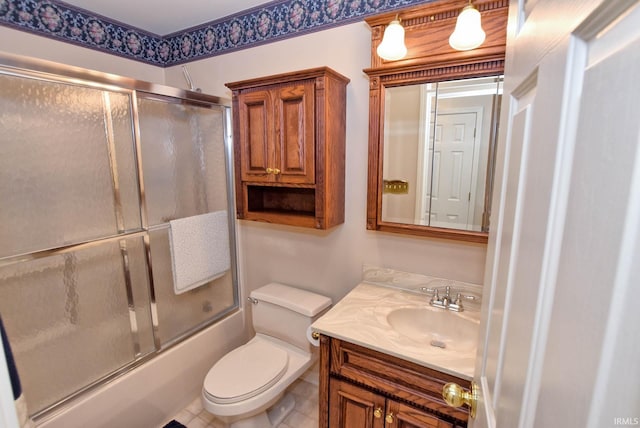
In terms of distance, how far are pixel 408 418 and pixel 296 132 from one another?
4.29 feet

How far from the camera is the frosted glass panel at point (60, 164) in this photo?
4.30 ft

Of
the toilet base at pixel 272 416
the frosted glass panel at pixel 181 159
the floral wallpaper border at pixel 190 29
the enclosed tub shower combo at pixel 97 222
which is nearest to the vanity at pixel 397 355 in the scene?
the toilet base at pixel 272 416

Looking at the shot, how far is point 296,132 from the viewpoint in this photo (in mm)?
1520

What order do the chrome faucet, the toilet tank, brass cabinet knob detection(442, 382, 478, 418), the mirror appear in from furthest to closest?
the toilet tank → the chrome faucet → the mirror → brass cabinet knob detection(442, 382, 478, 418)

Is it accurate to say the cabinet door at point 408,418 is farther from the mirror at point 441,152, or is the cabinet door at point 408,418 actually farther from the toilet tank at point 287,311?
the mirror at point 441,152

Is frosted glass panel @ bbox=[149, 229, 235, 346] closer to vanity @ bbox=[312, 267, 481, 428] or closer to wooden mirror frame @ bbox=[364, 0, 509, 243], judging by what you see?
vanity @ bbox=[312, 267, 481, 428]

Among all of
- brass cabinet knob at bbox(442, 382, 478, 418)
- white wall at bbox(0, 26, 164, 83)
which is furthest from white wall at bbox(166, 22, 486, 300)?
brass cabinet knob at bbox(442, 382, 478, 418)

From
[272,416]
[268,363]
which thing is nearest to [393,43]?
[268,363]

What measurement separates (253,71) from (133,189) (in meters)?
0.99

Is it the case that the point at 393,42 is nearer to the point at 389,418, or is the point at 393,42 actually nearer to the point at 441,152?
the point at 441,152

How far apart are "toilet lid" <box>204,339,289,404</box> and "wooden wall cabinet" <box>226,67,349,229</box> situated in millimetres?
747

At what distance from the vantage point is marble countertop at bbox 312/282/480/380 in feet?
3.51

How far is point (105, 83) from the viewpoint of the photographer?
1433 millimetres

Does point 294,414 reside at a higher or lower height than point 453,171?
lower
